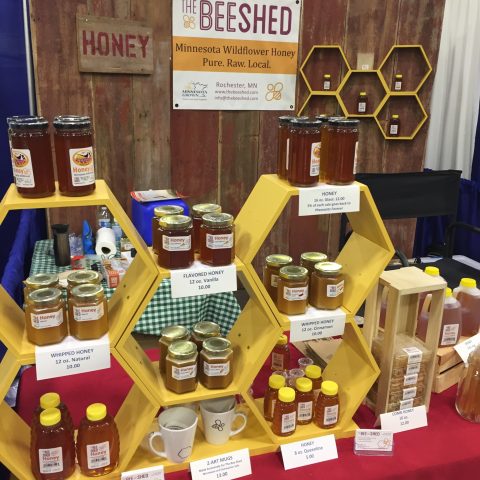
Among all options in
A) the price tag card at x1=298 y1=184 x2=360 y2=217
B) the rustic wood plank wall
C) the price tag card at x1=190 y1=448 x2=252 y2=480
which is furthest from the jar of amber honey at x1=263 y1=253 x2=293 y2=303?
the rustic wood plank wall

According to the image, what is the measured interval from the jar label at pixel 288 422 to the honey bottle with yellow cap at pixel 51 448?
0.47m

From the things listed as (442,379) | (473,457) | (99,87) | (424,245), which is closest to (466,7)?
(424,245)

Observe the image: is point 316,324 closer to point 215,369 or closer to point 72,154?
point 215,369

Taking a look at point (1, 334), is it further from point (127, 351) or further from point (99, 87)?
point (99, 87)

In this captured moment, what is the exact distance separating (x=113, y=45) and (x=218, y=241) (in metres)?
2.16

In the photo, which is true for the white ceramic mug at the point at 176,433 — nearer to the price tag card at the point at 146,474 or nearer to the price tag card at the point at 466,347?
the price tag card at the point at 146,474

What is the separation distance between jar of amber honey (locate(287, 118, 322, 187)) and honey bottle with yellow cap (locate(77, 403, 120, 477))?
2.10 ft

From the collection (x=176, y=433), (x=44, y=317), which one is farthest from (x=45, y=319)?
(x=176, y=433)

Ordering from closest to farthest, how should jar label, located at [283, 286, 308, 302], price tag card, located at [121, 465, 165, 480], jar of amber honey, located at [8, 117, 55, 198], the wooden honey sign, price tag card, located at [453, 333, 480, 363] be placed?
1. jar of amber honey, located at [8, 117, 55, 198]
2. price tag card, located at [121, 465, 165, 480]
3. jar label, located at [283, 286, 308, 302]
4. price tag card, located at [453, 333, 480, 363]
5. the wooden honey sign

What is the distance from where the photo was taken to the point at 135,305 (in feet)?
3.47

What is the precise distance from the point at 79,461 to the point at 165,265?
0.45m

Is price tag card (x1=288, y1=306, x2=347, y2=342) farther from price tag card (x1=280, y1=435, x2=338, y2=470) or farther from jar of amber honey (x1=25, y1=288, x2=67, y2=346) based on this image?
jar of amber honey (x1=25, y1=288, x2=67, y2=346)

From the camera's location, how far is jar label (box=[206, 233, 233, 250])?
1.07 metres

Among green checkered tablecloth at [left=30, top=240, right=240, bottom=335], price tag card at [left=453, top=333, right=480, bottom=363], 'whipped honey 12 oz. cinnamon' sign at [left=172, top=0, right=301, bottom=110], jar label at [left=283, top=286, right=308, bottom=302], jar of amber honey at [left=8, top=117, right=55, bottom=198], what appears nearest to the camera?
jar of amber honey at [left=8, top=117, right=55, bottom=198]
